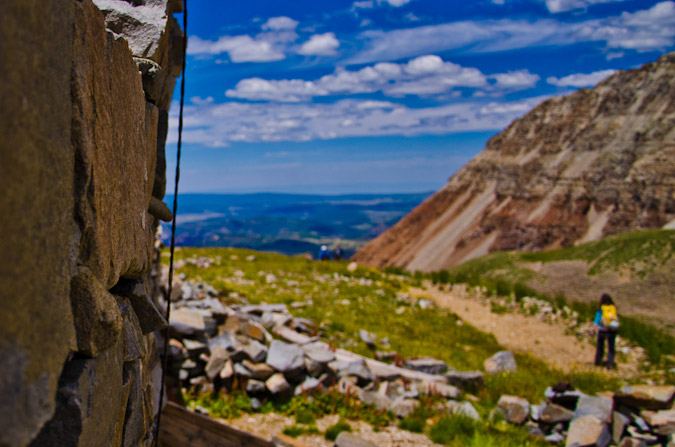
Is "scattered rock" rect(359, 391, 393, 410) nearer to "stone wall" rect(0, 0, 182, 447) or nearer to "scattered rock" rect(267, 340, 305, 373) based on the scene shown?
"scattered rock" rect(267, 340, 305, 373)

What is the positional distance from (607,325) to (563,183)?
55789 mm

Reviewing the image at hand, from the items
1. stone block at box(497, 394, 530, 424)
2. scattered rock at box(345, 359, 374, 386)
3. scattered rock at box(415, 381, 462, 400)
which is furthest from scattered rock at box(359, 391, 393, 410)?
stone block at box(497, 394, 530, 424)

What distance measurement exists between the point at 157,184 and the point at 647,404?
9.98 metres

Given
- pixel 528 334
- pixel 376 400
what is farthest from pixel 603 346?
pixel 376 400

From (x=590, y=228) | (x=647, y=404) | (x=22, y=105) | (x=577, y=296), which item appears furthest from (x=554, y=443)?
(x=590, y=228)

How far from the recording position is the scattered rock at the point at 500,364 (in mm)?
12828

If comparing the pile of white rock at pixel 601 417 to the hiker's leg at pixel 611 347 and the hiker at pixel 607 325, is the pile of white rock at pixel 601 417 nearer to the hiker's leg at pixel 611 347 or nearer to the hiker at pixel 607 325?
the hiker at pixel 607 325

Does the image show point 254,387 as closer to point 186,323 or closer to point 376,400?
point 186,323

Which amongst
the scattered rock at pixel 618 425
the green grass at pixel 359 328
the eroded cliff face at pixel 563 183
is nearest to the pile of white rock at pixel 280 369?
the green grass at pixel 359 328

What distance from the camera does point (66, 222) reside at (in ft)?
6.40

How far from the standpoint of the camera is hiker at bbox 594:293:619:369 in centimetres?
1543

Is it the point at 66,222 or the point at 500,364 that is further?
the point at 500,364

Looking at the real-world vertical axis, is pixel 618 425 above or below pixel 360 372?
A: below

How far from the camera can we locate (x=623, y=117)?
63312mm
